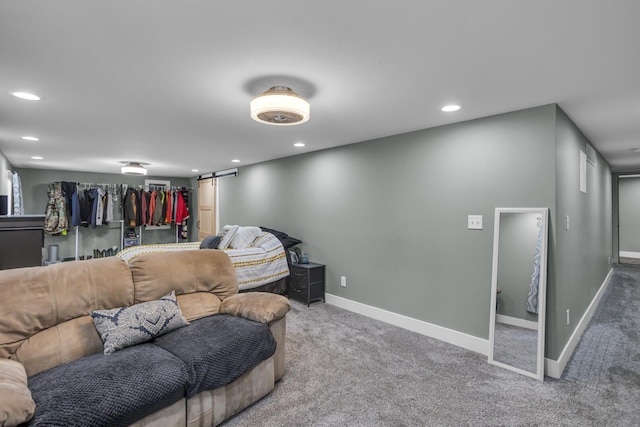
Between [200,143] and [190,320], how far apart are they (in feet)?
8.79

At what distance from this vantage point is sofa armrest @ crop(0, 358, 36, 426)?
3.76 feet

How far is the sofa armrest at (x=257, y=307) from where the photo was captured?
7.47ft

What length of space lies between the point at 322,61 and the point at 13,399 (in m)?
2.15

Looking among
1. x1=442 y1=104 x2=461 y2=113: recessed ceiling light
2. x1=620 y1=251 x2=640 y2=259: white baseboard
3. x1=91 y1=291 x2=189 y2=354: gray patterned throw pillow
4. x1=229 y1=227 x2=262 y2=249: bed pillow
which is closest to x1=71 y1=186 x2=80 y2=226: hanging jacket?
x1=229 y1=227 x2=262 y2=249: bed pillow

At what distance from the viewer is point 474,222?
3.05 metres

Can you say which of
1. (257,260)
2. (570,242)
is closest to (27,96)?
(257,260)

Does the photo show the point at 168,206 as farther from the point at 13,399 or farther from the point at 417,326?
the point at 13,399

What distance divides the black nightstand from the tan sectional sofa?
Result: 191cm

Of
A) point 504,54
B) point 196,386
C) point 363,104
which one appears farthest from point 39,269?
point 504,54

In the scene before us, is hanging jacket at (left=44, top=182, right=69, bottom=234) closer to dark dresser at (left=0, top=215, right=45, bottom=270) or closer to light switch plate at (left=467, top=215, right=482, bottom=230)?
dark dresser at (left=0, top=215, right=45, bottom=270)

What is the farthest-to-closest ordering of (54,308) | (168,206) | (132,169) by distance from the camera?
1. (168,206)
2. (132,169)
3. (54,308)

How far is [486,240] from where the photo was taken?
9.78 feet

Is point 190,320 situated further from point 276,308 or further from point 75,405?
point 75,405

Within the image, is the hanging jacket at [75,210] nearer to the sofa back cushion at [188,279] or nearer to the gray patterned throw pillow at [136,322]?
the sofa back cushion at [188,279]
